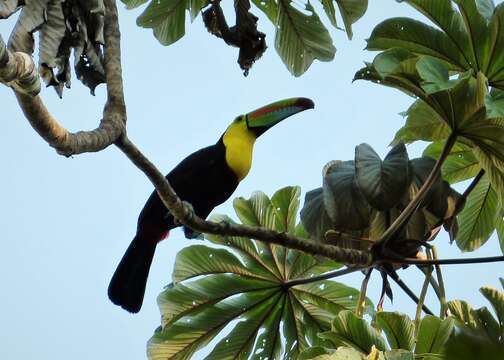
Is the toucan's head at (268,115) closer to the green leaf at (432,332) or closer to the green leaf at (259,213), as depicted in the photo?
the green leaf at (259,213)

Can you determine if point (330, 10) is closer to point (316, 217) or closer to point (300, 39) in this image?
point (300, 39)

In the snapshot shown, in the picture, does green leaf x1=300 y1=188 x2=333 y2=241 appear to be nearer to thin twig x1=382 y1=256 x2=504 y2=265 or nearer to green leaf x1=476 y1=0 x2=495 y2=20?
thin twig x1=382 y1=256 x2=504 y2=265

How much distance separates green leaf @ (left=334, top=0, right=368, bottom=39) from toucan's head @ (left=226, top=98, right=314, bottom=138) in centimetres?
40

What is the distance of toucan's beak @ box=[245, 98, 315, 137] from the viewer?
3.92 meters

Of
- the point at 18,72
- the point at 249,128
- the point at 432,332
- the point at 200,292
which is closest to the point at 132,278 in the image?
the point at 200,292

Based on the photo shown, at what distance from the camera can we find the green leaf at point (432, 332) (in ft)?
8.21

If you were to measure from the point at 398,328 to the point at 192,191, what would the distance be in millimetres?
1602

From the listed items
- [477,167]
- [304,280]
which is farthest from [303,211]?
[477,167]

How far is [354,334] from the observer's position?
2596 millimetres

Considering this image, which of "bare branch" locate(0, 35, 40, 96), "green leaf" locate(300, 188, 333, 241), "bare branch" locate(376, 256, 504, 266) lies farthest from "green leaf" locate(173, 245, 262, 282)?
"bare branch" locate(0, 35, 40, 96)

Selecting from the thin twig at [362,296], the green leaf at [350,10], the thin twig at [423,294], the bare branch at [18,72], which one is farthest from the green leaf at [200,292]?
the bare branch at [18,72]

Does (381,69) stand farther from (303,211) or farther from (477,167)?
(477,167)

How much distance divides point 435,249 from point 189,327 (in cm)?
114

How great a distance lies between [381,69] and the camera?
9.46 ft
